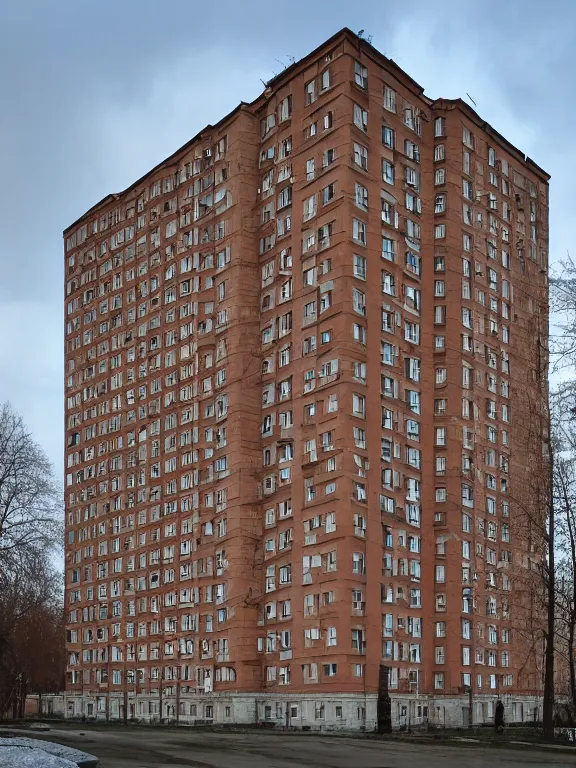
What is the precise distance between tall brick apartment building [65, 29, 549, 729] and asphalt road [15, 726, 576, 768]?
31.7 m

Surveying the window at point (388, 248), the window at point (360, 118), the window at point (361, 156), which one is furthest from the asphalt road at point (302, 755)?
the window at point (360, 118)

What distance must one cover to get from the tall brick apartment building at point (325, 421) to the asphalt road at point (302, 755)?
104ft

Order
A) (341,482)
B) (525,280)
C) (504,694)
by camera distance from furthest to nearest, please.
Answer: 1. (525,280)
2. (504,694)
3. (341,482)

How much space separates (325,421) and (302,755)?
4685cm

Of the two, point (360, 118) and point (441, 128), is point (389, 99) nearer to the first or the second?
point (360, 118)

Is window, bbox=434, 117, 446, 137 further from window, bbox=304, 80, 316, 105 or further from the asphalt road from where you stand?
the asphalt road

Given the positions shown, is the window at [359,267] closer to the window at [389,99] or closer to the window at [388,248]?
the window at [388,248]

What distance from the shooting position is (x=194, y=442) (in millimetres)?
105688

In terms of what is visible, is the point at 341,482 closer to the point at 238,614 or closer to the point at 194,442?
the point at 238,614

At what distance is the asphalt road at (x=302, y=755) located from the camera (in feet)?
127

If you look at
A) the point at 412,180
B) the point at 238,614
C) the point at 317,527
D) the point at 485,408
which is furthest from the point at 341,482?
the point at 412,180

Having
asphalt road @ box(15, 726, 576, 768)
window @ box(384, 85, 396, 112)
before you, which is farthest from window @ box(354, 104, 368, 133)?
asphalt road @ box(15, 726, 576, 768)

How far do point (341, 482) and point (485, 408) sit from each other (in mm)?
22499

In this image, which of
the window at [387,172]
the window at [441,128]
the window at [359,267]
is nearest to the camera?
the window at [359,267]
